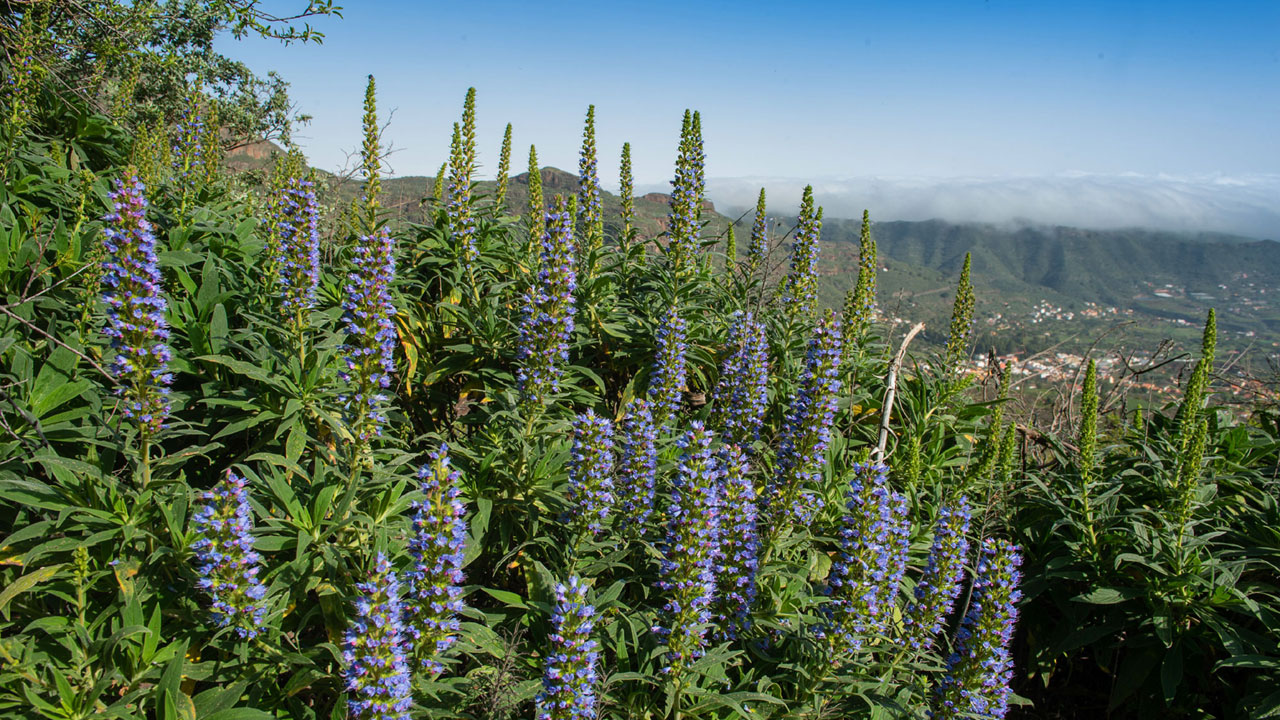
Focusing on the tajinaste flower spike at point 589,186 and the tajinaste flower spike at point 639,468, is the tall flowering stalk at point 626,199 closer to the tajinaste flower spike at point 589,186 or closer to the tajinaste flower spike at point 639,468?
the tajinaste flower spike at point 589,186

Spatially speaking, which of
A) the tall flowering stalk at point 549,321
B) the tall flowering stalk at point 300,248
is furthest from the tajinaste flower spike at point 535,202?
the tall flowering stalk at point 300,248

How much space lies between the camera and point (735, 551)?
12.9 feet

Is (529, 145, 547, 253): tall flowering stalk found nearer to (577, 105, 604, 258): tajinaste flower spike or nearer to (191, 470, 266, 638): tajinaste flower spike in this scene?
(577, 105, 604, 258): tajinaste flower spike

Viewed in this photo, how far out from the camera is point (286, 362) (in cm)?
452

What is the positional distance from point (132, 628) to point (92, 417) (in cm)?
189

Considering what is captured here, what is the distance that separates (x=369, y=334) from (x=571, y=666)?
2.25m

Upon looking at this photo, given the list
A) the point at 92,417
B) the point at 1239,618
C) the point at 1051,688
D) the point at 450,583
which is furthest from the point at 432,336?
the point at 1239,618

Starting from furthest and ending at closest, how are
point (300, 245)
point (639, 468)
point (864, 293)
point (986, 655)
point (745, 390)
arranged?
point (864, 293) < point (745, 390) < point (300, 245) < point (639, 468) < point (986, 655)

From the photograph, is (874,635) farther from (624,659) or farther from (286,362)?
(286,362)

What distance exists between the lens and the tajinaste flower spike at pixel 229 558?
3082 mm

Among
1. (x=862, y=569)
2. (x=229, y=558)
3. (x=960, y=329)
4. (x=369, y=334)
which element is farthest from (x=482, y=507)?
(x=960, y=329)

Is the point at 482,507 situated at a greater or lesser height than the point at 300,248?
lesser

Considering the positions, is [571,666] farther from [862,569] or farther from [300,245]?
[300,245]

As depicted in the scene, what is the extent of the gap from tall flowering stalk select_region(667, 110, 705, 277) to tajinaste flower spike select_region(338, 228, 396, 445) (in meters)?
3.30
